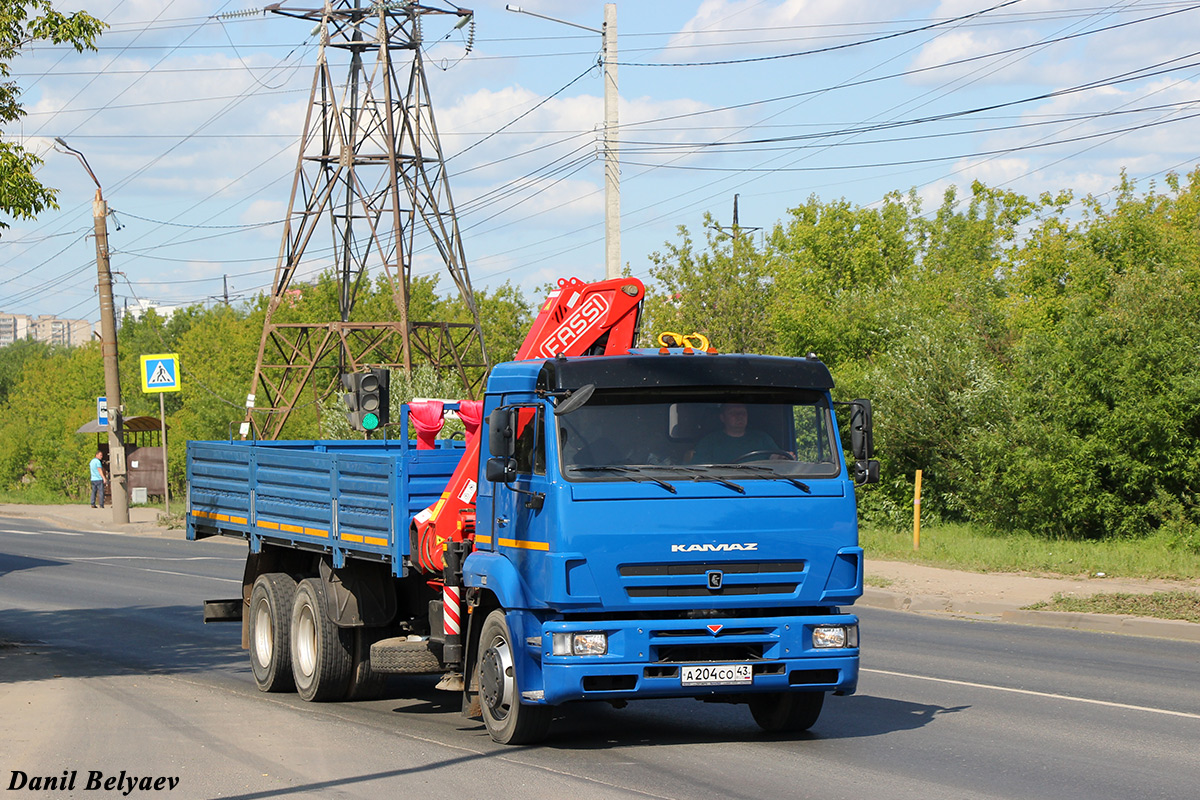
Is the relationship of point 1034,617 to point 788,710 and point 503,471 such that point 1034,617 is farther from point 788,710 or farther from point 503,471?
point 503,471

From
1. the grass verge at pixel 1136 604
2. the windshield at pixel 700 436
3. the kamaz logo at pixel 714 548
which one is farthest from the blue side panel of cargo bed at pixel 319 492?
the grass verge at pixel 1136 604

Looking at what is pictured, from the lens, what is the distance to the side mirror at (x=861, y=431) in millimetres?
9125

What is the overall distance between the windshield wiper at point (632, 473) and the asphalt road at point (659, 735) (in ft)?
5.39

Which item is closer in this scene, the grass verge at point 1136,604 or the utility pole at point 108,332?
the grass verge at point 1136,604

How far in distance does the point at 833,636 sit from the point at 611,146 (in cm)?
1613

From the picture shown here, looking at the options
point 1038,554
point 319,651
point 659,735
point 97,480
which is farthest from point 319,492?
point 97,480

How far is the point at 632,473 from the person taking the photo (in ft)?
27.6

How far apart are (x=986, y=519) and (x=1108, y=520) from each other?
330 centimetres

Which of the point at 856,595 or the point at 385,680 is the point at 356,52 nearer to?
the point at 385,680

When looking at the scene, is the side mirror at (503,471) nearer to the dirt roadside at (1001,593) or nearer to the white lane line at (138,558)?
the dirt roadside at (1001,593)

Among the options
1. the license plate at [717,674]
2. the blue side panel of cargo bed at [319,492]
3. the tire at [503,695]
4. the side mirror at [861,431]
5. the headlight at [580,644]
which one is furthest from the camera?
the blue side panel of cargo bed at [319,492]

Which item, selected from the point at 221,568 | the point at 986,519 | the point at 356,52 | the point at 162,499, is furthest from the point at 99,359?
the point at 986,519

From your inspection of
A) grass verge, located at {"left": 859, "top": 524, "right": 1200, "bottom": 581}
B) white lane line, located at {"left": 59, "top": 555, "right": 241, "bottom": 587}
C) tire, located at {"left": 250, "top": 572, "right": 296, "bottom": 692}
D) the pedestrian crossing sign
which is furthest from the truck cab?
the pedestrian crossing sign

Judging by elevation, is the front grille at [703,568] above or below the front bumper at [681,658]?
above
